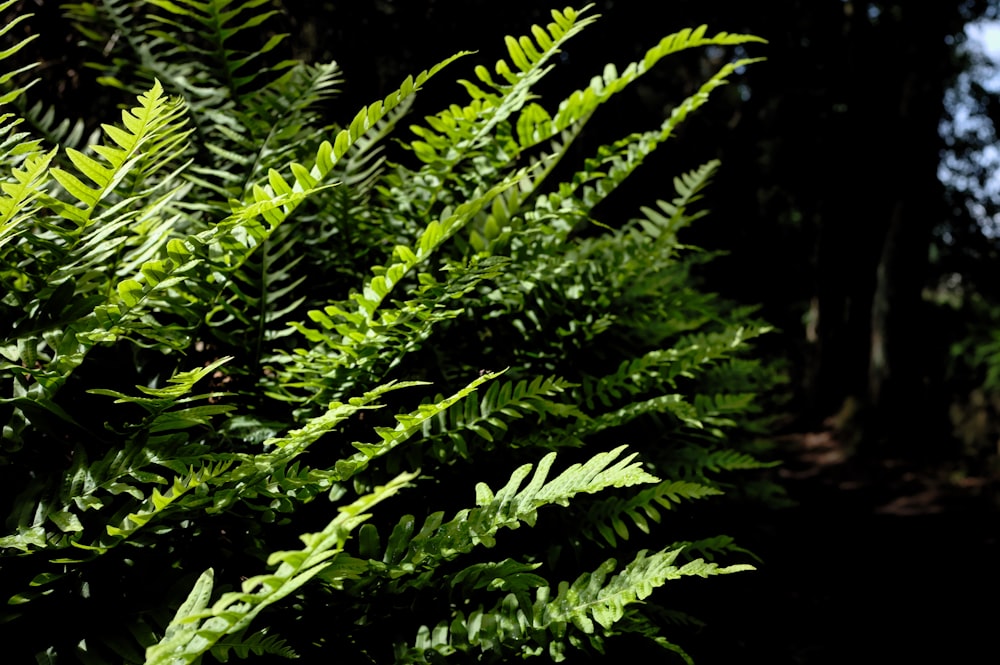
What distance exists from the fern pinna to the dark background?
79cm

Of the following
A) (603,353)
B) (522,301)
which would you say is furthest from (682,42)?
(603,353)

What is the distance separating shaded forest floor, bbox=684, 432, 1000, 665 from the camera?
2.36 m

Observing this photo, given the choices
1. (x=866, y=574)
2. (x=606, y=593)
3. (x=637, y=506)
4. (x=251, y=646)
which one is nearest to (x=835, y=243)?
(x=866, y=574)

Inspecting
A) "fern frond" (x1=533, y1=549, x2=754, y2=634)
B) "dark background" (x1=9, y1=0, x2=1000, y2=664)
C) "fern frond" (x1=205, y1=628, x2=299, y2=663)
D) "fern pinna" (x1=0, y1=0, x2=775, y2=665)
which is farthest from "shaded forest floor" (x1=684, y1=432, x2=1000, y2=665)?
"fern frond" (x1=205, y1=628, x2=299, y2=663)

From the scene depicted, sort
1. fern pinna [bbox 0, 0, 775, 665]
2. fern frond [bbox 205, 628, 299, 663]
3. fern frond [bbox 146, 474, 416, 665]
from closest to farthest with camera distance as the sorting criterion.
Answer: fern frond [bbox 146, 474, 416, 665]
fern frond [bbox 205, 628, 299, 663]
fern pinna [bbox 0, 0, 775, 665]

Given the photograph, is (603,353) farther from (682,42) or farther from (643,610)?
(682,42)

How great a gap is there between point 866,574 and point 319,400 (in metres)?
4.78

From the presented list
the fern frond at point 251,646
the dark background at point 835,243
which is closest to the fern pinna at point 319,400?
the fern frond at point 251,646

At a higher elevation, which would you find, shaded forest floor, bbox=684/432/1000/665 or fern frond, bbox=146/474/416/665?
fern frond, bbox=146/474/416/665

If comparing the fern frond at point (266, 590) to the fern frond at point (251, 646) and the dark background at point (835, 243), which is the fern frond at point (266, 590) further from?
the dark background at point (835, 243)

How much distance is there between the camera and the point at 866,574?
490cm

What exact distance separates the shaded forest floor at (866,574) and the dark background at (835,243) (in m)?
0.02

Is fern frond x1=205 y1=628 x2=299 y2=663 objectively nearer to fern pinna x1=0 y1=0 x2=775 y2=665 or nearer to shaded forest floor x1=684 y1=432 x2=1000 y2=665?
fern pinna x1=0 y1=0 x2=775 y2=665

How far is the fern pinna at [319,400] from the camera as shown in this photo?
1005 mm
